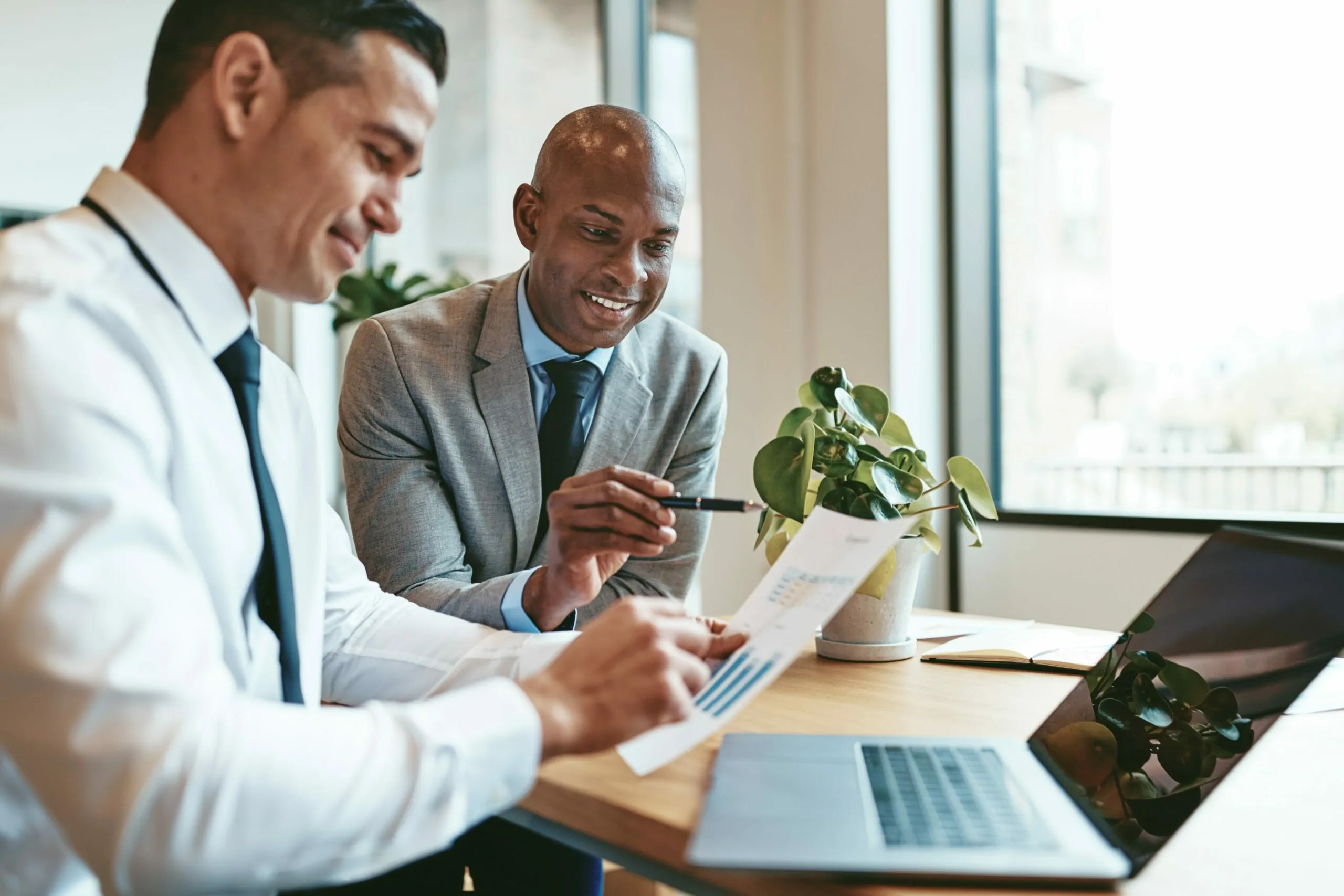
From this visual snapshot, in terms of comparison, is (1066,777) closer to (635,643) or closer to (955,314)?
(635,643)

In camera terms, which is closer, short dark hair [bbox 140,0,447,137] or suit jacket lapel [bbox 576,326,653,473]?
short dark hair [bbox 140,0,447,137]

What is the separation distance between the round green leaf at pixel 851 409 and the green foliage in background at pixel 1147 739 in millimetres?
423

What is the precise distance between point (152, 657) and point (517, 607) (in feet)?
2.59

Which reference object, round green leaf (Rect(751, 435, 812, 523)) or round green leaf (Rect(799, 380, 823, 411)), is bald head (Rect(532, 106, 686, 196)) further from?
round green leaf (Rect(751, 435, 812, 523))

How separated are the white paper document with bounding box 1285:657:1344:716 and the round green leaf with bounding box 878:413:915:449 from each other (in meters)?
0.52

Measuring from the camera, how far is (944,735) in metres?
0.96

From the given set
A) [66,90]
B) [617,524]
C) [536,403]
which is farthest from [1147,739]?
[66,90]

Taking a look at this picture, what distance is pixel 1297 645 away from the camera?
2.69ft

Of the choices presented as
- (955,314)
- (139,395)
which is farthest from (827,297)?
(139,395)

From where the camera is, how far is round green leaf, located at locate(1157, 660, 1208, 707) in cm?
89

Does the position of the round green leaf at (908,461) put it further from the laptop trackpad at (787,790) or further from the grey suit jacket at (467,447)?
the laptop trackpad at (787,790)

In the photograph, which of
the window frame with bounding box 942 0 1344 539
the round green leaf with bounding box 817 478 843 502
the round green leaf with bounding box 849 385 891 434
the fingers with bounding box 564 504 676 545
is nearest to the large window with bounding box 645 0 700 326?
the window frame with bounding box 942 0 1344 539

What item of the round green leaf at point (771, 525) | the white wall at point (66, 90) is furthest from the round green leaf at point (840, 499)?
the white wall at point (66, 90)

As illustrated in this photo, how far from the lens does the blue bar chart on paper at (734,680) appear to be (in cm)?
81
